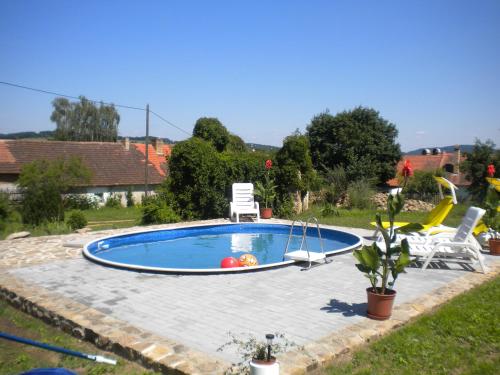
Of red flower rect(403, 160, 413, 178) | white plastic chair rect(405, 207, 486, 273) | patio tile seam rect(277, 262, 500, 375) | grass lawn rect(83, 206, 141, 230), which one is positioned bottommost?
grass lawn rect(83, 206, 141, 230)

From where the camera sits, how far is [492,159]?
24.9 meters

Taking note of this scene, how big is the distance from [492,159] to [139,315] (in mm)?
24744

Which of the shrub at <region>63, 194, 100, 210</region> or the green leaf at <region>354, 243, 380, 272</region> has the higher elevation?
the green leaf at <region>354, 243, 380, 272</region>

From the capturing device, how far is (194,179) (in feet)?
51.5

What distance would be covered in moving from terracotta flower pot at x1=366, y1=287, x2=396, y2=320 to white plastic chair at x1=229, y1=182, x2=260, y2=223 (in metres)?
9.71

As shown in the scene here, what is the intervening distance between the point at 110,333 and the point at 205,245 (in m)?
7.75

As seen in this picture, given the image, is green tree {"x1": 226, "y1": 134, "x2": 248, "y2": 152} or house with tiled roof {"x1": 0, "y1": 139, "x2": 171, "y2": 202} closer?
house with tiled roof {"x1": 0, "y1": 139, "x2": 171, "y2": 202}

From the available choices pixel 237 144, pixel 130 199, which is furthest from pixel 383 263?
pixel 237 144

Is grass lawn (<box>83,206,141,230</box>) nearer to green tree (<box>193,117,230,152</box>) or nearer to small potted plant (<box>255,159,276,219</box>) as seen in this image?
small potted plant (<box>255,159,276,219</box>)

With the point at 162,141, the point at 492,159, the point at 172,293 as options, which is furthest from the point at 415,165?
the point at 172,293

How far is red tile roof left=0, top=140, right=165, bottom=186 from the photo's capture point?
31344 millimetres

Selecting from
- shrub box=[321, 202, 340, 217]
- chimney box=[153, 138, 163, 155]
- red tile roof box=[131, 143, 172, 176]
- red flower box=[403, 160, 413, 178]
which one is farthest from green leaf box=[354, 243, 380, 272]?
chimney box=[153, 138, 163, 155]

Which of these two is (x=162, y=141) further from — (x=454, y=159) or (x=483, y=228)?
(x=483, y=228)

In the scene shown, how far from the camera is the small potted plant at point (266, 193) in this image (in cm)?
1603
